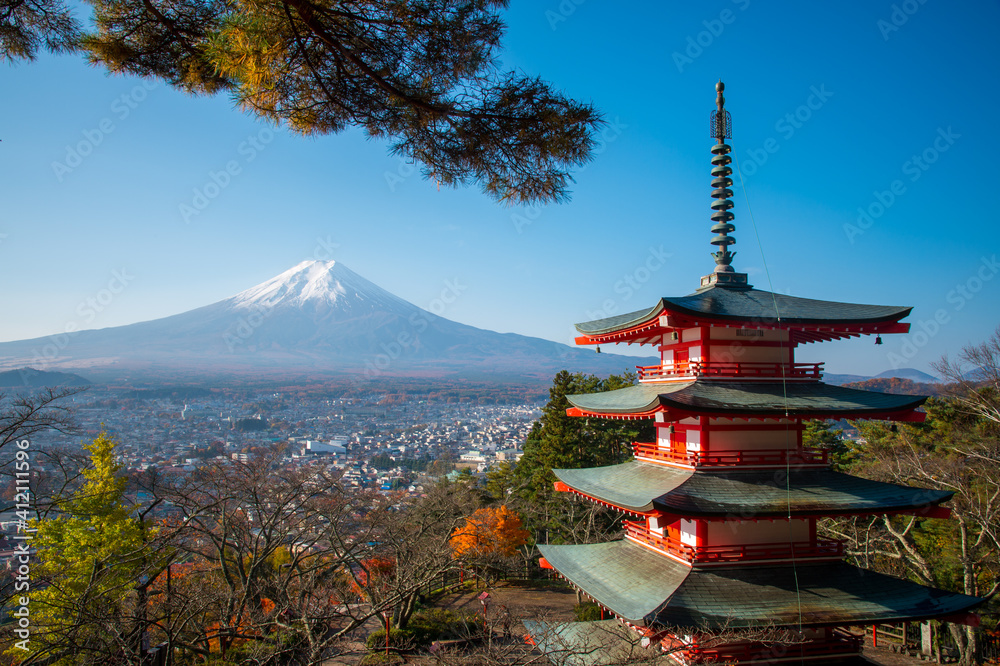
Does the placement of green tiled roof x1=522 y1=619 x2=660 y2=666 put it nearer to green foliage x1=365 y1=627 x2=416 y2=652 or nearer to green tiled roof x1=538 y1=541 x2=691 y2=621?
green tiled roof x1=538 y1=541 x2=691 y2=621

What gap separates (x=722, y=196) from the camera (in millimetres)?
8977

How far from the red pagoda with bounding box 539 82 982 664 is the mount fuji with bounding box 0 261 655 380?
97135 millimetres

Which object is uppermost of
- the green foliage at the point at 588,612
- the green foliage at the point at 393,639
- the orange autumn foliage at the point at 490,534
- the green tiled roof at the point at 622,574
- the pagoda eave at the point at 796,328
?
the pagoda eave at the point at 796,328

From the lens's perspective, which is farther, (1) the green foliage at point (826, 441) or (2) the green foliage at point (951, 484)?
(1) the green foliage at point (826, 441)

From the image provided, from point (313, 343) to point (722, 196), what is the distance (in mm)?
125853

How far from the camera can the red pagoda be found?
6.76 meters

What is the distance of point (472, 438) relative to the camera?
76.1 metres

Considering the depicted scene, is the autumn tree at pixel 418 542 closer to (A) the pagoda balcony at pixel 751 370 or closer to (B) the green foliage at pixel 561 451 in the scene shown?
(B) the green foliage at pixel 561 451

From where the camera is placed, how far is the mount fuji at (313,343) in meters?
103

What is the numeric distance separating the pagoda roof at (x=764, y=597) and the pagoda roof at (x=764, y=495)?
98 cm

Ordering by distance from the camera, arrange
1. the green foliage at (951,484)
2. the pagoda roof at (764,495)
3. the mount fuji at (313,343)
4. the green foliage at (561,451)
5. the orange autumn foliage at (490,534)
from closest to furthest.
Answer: the pagoda roof at (764,495), the green foliage at (951,484), the orange autumn foliage at (490,534), the green foliage at (561,451), the mount fuji at (313,343)

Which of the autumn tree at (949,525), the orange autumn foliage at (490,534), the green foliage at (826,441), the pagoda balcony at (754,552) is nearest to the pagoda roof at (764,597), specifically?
the pagoda balcony at (754,552)

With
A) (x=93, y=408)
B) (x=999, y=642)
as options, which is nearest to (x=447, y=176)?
(x=999, y=642)

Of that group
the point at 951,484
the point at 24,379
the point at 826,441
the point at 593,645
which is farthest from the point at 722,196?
the point at 24,379
